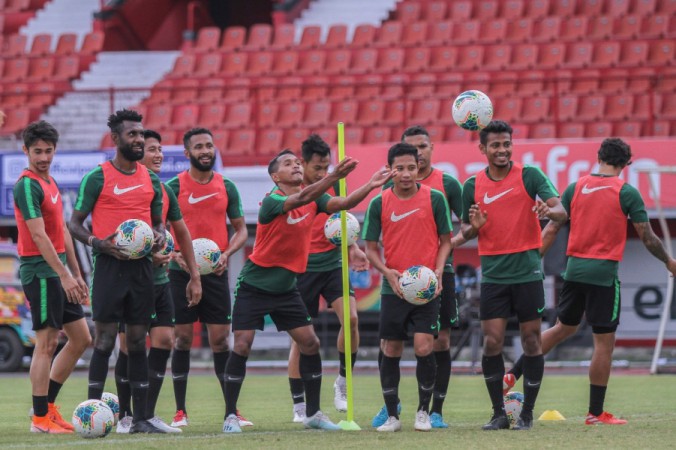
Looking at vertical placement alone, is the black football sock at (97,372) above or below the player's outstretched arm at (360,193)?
below

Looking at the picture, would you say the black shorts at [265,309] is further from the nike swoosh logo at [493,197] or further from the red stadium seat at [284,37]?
the red stadium seat at [284,37]

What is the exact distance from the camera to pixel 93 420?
8.56 metres

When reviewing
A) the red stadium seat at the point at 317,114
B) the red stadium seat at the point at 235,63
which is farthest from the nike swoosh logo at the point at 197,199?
the red stadium seat at the point at 235,63

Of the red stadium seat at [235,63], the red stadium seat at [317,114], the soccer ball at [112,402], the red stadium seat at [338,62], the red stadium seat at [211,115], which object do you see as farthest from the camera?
the red stadium seat at [235,63]

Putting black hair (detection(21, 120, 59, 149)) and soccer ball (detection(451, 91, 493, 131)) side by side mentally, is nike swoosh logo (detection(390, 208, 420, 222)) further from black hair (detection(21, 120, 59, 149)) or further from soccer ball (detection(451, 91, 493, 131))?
black hair (detection(21, 120, 59, 149))

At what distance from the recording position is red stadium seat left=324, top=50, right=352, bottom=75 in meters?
24.7

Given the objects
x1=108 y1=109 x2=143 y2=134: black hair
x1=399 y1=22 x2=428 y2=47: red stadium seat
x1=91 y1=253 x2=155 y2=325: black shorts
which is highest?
x1=399 y1=22 x2=428 y2=47: red stadium seat

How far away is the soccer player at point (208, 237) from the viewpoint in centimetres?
1020

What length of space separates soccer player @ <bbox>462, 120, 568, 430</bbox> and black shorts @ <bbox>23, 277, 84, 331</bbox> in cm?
315

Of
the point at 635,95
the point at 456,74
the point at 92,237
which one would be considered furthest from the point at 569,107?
the point at 92,237

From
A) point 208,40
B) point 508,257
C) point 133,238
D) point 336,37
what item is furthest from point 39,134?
point 208,40

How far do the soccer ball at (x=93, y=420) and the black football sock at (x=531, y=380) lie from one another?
9.90ft

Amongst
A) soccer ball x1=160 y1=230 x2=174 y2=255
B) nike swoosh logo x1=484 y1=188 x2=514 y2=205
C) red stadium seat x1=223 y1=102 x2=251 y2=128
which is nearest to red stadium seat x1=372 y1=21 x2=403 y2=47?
red stadium seat x1=223 y1=102 x2=251 y2=128

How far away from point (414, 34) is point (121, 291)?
17509mm
